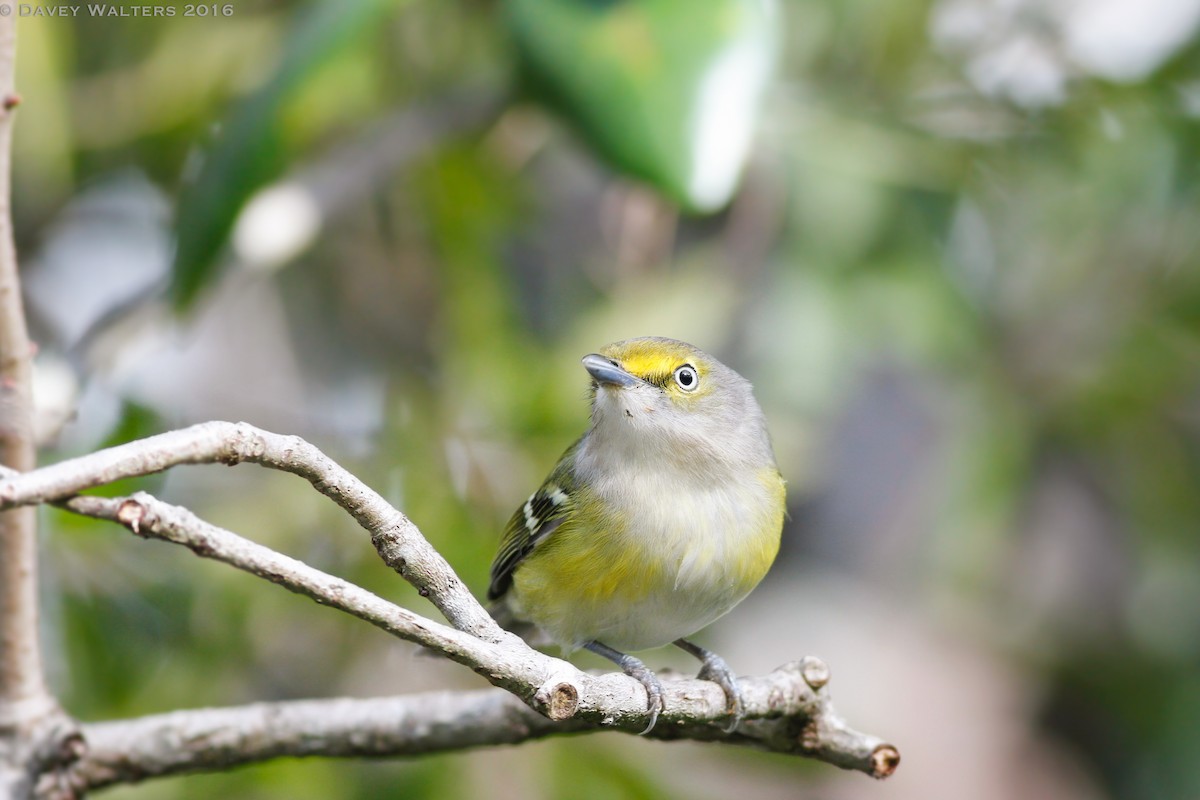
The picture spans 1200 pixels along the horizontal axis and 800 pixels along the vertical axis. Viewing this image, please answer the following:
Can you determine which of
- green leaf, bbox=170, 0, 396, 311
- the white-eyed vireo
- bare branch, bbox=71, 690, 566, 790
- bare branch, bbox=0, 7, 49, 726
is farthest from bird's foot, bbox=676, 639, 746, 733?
green leaf, bbox=170, 0, 396, 311

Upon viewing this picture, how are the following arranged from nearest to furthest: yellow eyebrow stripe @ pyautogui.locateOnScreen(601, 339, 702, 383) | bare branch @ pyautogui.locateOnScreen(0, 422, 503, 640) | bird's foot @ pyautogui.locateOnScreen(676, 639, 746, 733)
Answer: bare branch @ pyautogui.locateOnScreen(0, 422, 503, 640), bird's foot @ pyautogui.locateOnScreen(676, 639, 746, 733), yellow eyebrow stripe @ pyautogui.locateOnScreen(601, 339, 702, 383)

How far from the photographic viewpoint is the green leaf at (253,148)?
10.9 feet

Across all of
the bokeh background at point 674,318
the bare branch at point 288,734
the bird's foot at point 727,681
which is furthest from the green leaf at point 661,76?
the bare branch at point 288,734

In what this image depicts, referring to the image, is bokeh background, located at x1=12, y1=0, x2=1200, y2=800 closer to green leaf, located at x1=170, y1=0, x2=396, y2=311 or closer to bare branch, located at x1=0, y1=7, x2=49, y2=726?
green leaf, located at x1=170, y1=0, x2=396, y2=311

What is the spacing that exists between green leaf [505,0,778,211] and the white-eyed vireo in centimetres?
48

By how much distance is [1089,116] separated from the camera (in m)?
4.57

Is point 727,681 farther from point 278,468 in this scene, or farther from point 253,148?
point 253,148

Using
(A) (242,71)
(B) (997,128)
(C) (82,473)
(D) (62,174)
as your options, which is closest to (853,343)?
(B) (997,128)

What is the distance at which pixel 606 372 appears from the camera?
2.82 m

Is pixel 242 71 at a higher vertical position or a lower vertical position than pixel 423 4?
lower

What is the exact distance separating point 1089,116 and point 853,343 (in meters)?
1.28

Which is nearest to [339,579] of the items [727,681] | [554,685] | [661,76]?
[554,685]

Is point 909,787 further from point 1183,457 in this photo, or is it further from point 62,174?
point 62,174

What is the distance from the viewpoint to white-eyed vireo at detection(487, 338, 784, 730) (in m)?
2.75
